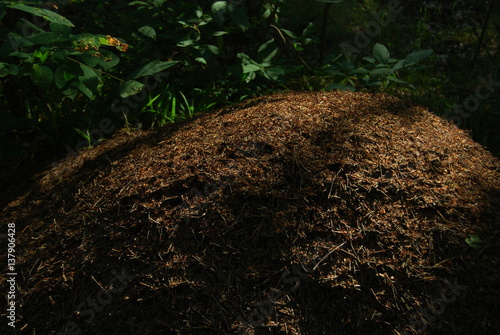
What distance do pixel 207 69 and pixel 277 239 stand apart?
82.8 inches

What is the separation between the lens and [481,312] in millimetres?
1500

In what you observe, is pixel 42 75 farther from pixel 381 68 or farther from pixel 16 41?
pixel 381 68

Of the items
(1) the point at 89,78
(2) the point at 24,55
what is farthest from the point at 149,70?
(2) the point at 24,55

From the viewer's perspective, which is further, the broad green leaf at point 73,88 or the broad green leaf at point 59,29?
the broad green leaf at point 73,88

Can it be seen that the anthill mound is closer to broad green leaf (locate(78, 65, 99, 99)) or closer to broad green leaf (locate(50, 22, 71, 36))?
broad green leaf (locate(78, 65, 99, 99))

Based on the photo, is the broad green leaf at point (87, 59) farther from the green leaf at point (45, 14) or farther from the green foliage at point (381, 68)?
the green foliage at point (381, 68)

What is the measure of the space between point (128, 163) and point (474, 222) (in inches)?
66.7

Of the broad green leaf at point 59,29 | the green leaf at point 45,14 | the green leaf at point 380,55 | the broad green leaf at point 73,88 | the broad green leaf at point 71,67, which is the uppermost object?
the green leaf at point 45,14

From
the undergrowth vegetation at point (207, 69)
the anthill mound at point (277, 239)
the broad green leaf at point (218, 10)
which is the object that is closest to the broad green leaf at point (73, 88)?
the undergrowth vegetation at point (207, 69)

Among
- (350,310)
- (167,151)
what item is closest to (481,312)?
(350,310)

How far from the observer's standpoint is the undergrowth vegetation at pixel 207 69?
8.07ft

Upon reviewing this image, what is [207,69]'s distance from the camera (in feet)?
10.8

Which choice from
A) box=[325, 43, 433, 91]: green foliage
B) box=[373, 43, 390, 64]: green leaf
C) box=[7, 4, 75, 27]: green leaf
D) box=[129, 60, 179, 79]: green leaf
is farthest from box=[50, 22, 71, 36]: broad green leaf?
box=[373, 43, 390, 64]: green leaf

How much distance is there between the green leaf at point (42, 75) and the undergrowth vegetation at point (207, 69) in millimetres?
82
